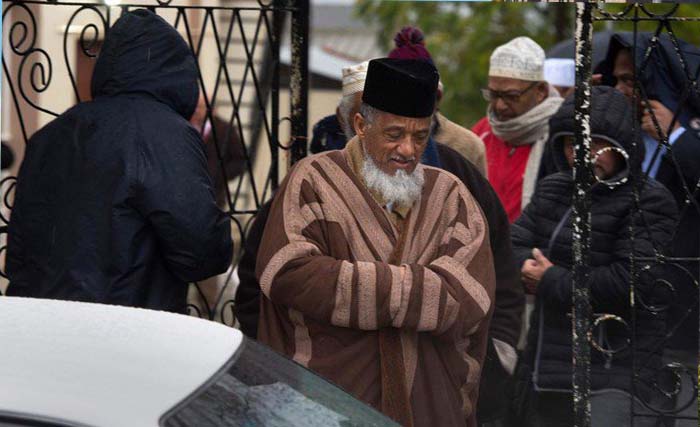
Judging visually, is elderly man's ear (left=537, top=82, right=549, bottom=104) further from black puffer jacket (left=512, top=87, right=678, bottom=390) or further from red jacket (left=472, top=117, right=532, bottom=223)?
black puffer jacket (left=512, top=87, right=678, bottom=390)

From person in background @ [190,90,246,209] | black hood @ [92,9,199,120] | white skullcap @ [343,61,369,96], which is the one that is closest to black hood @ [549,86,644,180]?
white skullcap @ [343,61,369,96]

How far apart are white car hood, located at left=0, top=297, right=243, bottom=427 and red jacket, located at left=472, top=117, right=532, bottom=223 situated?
4.26m

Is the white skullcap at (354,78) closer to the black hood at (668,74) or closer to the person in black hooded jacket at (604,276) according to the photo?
the person in black hooded jacket at (604,276)

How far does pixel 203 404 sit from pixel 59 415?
0.36 metres

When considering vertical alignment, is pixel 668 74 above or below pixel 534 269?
above

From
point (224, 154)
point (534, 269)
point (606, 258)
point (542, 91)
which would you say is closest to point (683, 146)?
point (606, 258)

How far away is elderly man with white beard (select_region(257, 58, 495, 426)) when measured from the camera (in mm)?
4930

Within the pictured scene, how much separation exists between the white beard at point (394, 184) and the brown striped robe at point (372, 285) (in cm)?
4

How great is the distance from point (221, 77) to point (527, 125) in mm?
6886

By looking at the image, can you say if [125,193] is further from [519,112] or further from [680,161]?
[519,112]

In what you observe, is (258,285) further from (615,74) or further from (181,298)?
(615,74)

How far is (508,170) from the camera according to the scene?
8.07m

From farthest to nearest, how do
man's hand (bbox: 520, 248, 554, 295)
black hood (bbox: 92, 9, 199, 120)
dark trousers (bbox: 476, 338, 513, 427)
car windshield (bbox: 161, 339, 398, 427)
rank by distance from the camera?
man's hand (bbox: 520, 248, 554, 295) < dark trousers (bbox: 476, 338, 513, 427) < black hood (bbox: 92, 9, 199, 120) < car windshield (bbox: 161, 339, 398, 427)

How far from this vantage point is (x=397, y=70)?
5191mm
